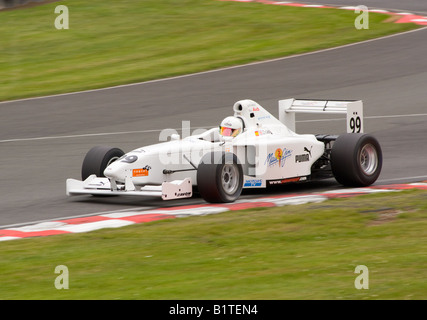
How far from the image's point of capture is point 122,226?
10305mm

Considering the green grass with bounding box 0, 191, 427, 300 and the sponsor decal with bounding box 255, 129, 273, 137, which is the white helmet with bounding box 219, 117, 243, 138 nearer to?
the sponsor decal with bounding box 255, 129, 273, 137

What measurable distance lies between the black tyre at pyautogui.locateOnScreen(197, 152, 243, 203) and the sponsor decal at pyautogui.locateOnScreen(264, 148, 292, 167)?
618mm

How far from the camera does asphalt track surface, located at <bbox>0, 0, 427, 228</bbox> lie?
12.9 metres

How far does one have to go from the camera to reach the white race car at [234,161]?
11.5m

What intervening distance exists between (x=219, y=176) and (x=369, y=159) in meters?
2.65

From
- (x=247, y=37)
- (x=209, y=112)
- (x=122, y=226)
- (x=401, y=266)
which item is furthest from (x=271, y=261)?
(x=247, y=37)

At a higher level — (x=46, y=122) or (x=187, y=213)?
(x=46, y=122)
